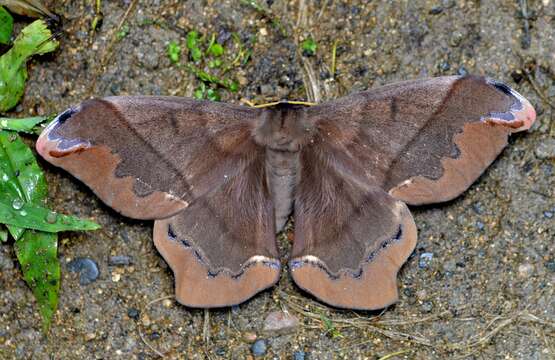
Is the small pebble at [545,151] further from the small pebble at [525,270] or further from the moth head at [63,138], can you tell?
the moth head at [63,138]

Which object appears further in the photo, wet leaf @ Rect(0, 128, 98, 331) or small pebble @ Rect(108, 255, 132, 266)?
small pebble @ Rect(108, 255, 132, 266)

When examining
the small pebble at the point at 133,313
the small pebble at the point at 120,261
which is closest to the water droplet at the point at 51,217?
the small pebble at the point at 120,261

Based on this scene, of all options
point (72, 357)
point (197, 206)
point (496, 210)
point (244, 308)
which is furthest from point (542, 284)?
point (72, 357)

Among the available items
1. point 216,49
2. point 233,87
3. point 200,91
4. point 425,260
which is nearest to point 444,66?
point 425,260

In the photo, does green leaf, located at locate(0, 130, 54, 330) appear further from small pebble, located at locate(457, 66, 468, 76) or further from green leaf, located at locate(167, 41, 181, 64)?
small pebble, located at locate(457, 66, 468, 76)

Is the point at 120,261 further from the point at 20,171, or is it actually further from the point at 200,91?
the point at 200,91

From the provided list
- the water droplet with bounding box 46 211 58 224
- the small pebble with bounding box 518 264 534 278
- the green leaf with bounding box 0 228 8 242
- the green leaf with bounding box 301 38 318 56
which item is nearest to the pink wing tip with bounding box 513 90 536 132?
the small pebble with bounding box 518 264 534 278
